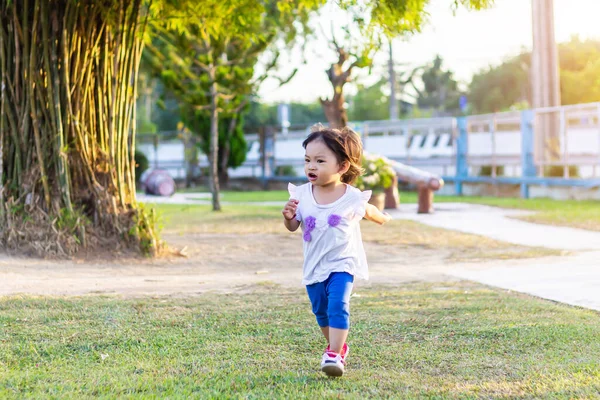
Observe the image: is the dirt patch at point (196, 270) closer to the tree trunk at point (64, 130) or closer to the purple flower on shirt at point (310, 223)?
Answer: the tree trunk at point (64, 130)

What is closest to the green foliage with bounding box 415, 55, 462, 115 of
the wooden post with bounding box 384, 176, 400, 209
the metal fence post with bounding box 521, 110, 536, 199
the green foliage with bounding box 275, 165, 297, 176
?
the green foliage with bounding box 275, 165, 297, 176

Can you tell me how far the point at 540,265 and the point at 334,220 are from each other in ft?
16.8

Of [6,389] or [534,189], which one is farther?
[534,189]

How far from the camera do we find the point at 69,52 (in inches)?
363

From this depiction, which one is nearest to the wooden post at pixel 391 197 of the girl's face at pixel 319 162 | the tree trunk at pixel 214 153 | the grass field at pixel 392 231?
the grass field at pixel 392 231

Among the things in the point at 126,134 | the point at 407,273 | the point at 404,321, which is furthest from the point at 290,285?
the point at 126,134

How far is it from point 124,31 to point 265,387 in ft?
21.2

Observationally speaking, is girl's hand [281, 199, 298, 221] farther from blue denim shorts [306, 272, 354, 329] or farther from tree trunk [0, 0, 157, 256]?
tree trunk [0, 0, 157, 256]

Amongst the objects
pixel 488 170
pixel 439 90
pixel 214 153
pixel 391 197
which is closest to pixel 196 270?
pixel 214 153

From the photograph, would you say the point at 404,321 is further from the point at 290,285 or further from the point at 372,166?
the point at 372,166

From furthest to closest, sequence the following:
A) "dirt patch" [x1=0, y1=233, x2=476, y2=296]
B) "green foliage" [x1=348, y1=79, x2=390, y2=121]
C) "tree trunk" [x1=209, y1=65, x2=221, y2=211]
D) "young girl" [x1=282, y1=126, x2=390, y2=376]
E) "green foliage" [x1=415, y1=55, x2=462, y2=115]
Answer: "green foliage" [x1=415, y1=55, x2=462, y2=115] → "green foliage" [x1=348, y1=79, x2=390, y2=121] → "tree trunk" [x1=209, y1=65, x2=221, y2=211] → "dirt patch" [x1=0, y1=233, x2=476, y2=296] → "young girl" [x1=282, y1=126, x2=390, y2=376]

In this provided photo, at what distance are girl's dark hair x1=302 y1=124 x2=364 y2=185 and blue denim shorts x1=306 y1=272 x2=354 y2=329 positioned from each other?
60cm

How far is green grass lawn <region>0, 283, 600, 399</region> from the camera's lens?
4.03 m

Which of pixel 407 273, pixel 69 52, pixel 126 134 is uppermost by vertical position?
pixel 69 52
